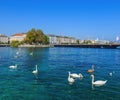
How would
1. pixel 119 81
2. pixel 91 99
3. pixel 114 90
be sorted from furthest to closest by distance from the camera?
pixel 119 81 < pixel 114 90 < pixel 91 99

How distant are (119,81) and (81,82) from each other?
4.60m

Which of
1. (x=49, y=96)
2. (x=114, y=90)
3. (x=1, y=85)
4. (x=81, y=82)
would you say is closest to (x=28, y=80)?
(x=1, y=85)

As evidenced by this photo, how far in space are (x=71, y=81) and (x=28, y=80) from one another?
5.29m

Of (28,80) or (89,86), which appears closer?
(89,86)

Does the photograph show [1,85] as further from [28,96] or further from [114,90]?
[114,90]

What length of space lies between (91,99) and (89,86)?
531 cm

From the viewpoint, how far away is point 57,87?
28000 millimetres

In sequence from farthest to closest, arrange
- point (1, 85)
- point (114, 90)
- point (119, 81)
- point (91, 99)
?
point (119, 81) → point (1, 85) → point (114, 90) → point (91, 99)

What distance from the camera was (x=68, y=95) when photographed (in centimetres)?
2444

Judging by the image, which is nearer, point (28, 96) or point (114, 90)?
point (28, 96)

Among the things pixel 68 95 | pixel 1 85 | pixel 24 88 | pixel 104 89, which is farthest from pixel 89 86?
pixel 1 85

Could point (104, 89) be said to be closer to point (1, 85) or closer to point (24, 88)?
point (24, 88)

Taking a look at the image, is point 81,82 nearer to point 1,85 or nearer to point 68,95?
point 68,95

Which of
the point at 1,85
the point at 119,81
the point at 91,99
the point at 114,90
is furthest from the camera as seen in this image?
the point at 119,81
